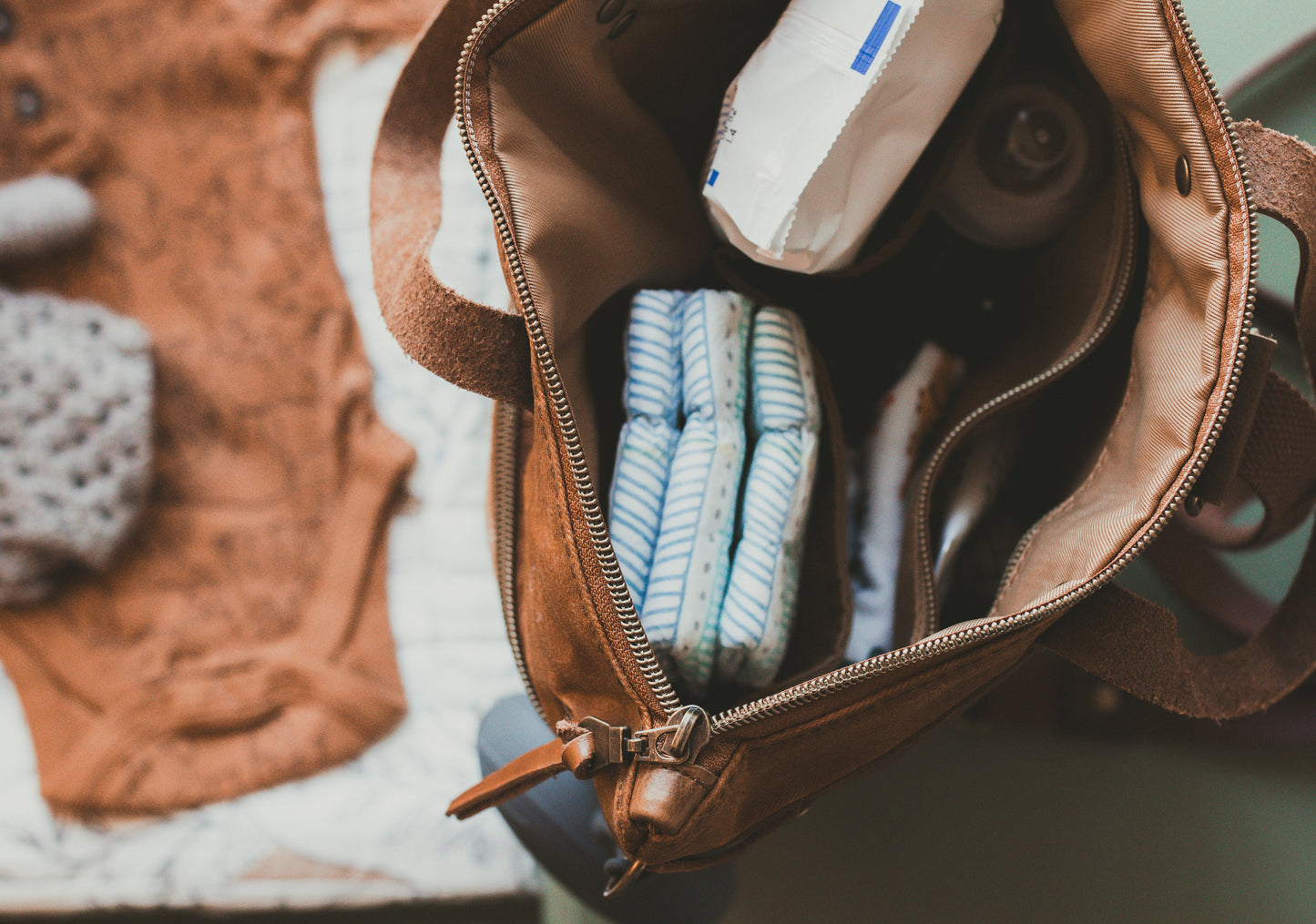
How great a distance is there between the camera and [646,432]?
0.48 m

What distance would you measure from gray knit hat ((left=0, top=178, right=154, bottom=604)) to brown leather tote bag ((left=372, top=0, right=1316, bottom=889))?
1.45 ft

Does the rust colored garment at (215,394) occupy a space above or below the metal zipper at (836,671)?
below

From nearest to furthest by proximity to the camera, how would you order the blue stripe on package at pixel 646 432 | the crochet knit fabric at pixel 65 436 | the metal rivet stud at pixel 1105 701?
the blue stripe on package at pixel 646 432, the metal rivet stud at pixel 1105 701, the crochet knit fabric at pixel 65 436

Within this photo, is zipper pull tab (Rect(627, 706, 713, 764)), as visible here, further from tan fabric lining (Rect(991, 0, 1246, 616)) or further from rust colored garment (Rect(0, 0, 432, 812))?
rust colored garment (Rect(0, 0, 432, 812))

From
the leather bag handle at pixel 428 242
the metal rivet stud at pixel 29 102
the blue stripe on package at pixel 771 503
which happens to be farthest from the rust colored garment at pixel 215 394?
the blue stripe on package at pixel 771 503

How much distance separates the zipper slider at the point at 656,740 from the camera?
1.19 feet

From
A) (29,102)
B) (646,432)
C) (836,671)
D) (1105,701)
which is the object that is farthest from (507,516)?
(29,102)

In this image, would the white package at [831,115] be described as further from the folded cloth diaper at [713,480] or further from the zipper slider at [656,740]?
the zipper slider at [656,740]

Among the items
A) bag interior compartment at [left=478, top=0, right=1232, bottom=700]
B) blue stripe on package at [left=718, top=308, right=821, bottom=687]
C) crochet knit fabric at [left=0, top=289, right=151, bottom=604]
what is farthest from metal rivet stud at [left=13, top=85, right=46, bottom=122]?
blue stripe on package at [left=718, top=308, right=821, bottom=687]

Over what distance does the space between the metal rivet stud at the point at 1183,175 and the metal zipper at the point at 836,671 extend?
0.02m

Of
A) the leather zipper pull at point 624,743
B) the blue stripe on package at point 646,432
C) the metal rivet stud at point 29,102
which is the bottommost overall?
the metal rivet stud at point 29,102

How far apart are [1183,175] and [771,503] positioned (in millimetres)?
257

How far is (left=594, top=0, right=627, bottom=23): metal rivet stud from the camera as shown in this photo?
1.46ft

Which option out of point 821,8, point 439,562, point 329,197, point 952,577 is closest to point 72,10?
point 329,197
